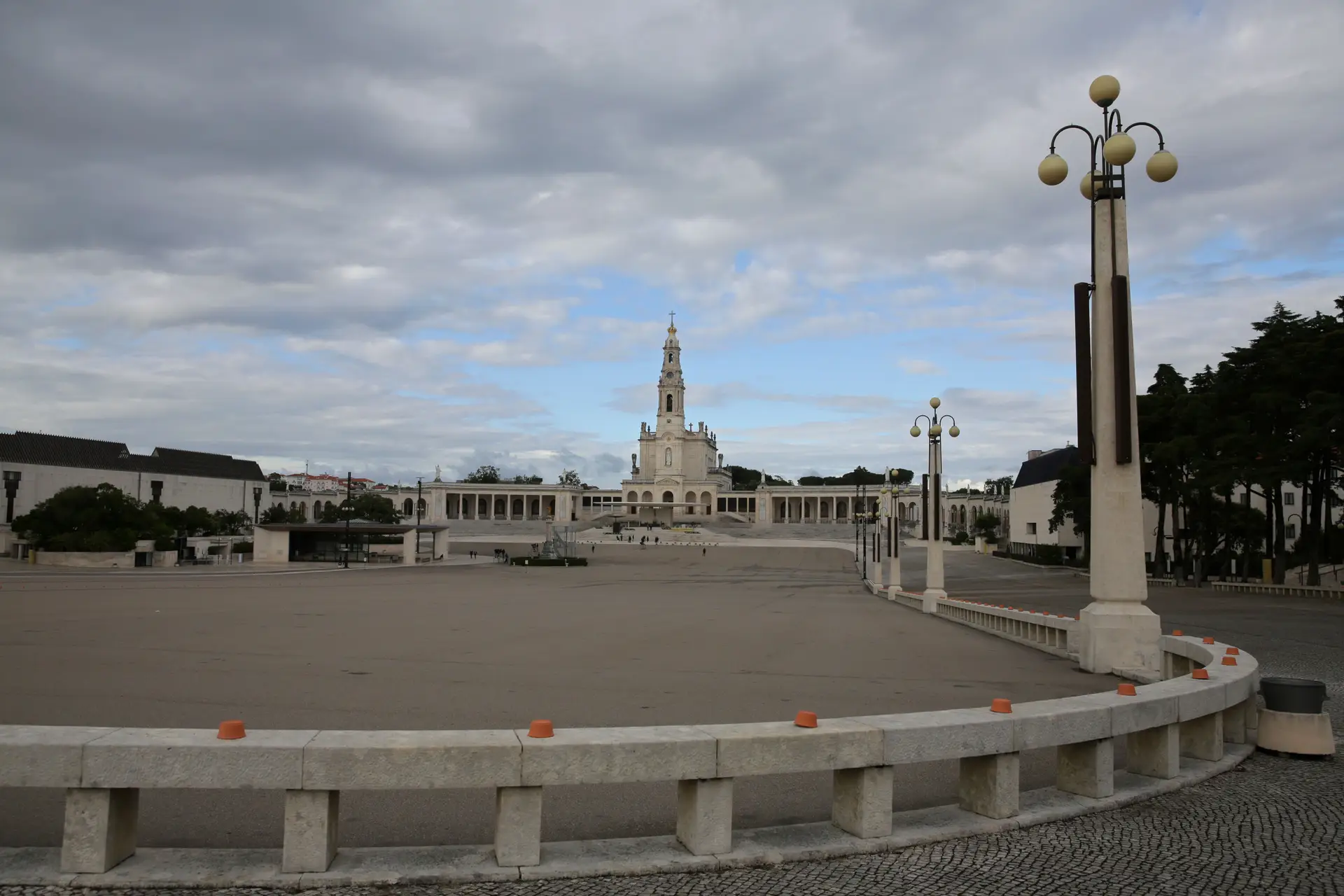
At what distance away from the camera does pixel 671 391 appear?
180 m

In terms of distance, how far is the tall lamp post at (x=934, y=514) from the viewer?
28.4m

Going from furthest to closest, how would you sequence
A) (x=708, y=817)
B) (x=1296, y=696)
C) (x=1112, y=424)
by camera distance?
(x=1112, y=424) < (x=1296, y=696) < (x=708, y=817)

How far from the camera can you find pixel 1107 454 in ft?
38.1

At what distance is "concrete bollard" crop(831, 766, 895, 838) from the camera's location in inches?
227

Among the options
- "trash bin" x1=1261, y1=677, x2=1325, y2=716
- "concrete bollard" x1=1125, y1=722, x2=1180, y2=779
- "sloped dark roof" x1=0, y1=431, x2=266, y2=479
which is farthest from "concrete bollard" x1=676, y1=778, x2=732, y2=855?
"sloped dark roof" x1=0, y1=431, x2=266, y2=479

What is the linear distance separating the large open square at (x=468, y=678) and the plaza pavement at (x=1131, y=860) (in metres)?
1.06

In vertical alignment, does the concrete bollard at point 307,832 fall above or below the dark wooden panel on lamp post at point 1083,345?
below

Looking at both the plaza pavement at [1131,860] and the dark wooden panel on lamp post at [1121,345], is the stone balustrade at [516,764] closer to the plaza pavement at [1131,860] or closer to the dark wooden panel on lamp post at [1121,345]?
the plaza pavement at [1131,860]

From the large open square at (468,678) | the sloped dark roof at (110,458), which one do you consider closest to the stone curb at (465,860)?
the large open square at (468,678)

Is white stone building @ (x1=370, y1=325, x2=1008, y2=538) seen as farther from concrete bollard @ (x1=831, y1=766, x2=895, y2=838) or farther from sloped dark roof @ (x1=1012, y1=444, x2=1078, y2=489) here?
concrete bollard @ (x1=831, y1=766, x2=895, y2=838)

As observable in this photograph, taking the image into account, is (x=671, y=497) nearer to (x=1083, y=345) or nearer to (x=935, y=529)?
(x=935, y=529)

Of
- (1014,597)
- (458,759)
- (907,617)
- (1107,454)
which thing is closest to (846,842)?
(458,759)

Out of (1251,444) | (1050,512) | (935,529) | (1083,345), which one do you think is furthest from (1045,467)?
(1083,345)

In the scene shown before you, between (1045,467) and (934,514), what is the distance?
7528 cm
